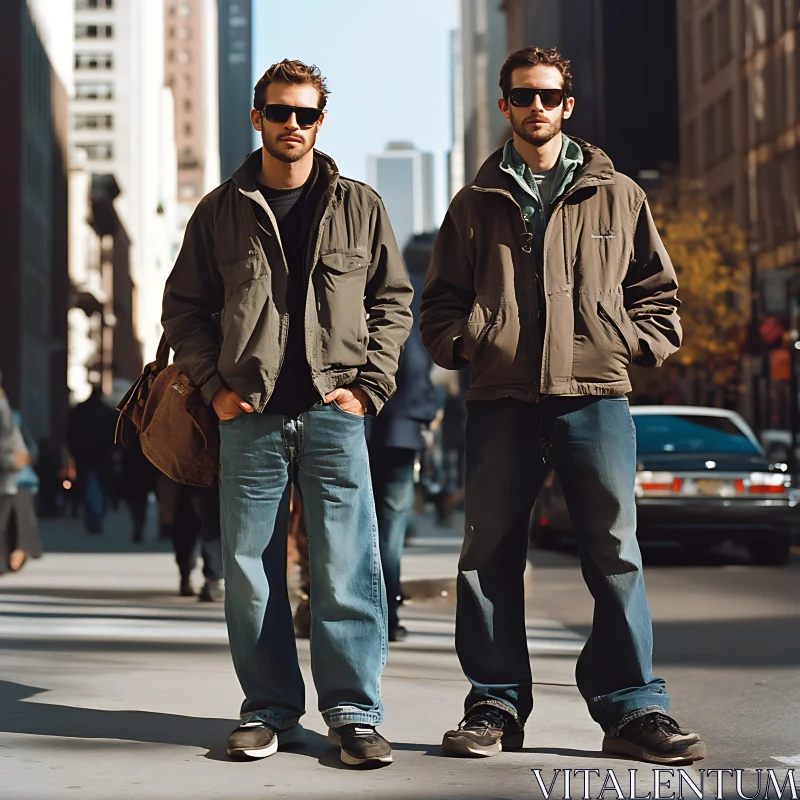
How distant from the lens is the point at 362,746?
17.5ft

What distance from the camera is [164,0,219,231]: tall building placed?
183 m

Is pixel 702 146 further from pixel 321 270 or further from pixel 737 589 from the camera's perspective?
pixel 321 270

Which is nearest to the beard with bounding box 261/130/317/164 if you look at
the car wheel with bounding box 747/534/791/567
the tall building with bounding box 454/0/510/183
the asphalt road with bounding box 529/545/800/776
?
the asphalt road with bounding box 529/545/800/776

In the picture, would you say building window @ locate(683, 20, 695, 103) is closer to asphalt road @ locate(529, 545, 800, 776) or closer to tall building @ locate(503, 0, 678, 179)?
tall building @ locate(503, 0, 678, 179)

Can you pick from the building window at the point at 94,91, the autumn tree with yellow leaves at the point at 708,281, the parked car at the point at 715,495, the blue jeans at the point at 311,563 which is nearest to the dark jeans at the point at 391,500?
the blue jeans at the point at 311,563

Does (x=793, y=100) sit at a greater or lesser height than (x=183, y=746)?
greater

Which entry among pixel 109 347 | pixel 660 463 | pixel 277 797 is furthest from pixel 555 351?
pixel 109 347

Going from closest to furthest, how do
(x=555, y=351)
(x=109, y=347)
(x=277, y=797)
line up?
(x=277, y=797)
(x=555, y=351)
(x=109, y=347)

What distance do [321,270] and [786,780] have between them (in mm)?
2060

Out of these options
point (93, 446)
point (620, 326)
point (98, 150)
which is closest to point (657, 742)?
point (620, 326)

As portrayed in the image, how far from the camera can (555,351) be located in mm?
5430

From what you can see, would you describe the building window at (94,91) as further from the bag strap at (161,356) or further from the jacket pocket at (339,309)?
the jacket pocket at (339,309)

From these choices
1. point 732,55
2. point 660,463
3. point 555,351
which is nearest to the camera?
point 555,351

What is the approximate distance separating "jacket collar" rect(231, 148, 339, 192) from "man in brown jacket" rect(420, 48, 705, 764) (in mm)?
406
